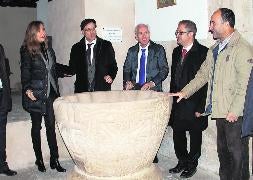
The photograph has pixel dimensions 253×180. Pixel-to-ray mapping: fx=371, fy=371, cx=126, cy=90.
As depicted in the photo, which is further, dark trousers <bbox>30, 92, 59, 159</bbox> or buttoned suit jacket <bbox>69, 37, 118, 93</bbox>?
buttoned suit jacket <bbox>69, 37, 118, 93</bbox>

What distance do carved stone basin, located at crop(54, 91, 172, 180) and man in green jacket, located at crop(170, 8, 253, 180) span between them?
19.0 inches

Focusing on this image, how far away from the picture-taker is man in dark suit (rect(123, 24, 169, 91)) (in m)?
4.38

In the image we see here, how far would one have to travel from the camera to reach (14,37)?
1231 cm

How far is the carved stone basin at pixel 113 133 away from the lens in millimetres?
3039

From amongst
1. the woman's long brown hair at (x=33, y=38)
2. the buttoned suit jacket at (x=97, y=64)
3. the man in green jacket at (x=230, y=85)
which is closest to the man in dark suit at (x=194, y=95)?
the man in green jacket at (x=230, y=85)

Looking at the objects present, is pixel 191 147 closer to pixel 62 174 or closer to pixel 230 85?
pixel 230 85

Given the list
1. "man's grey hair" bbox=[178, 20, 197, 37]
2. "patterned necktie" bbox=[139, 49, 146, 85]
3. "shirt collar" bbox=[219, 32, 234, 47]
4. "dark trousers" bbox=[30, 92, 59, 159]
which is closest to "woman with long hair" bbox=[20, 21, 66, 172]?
"dark trousers" bbox=[30, 92, 59, 159]

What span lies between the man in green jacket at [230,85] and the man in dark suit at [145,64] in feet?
3.38

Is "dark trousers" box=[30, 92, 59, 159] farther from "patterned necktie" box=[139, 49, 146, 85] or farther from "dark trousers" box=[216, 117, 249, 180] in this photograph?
"dark trousers" box=[216, 117, 249, 180]

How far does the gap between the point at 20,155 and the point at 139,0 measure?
8.92 ft

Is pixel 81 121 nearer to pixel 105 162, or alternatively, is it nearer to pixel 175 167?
pixel 105 162

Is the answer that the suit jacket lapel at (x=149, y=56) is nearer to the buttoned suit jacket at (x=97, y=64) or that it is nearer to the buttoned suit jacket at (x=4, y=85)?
the buttoned suit jacket at (x=97, y=64)

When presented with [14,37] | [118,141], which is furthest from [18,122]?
[14,37]

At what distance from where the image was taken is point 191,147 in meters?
4.15
